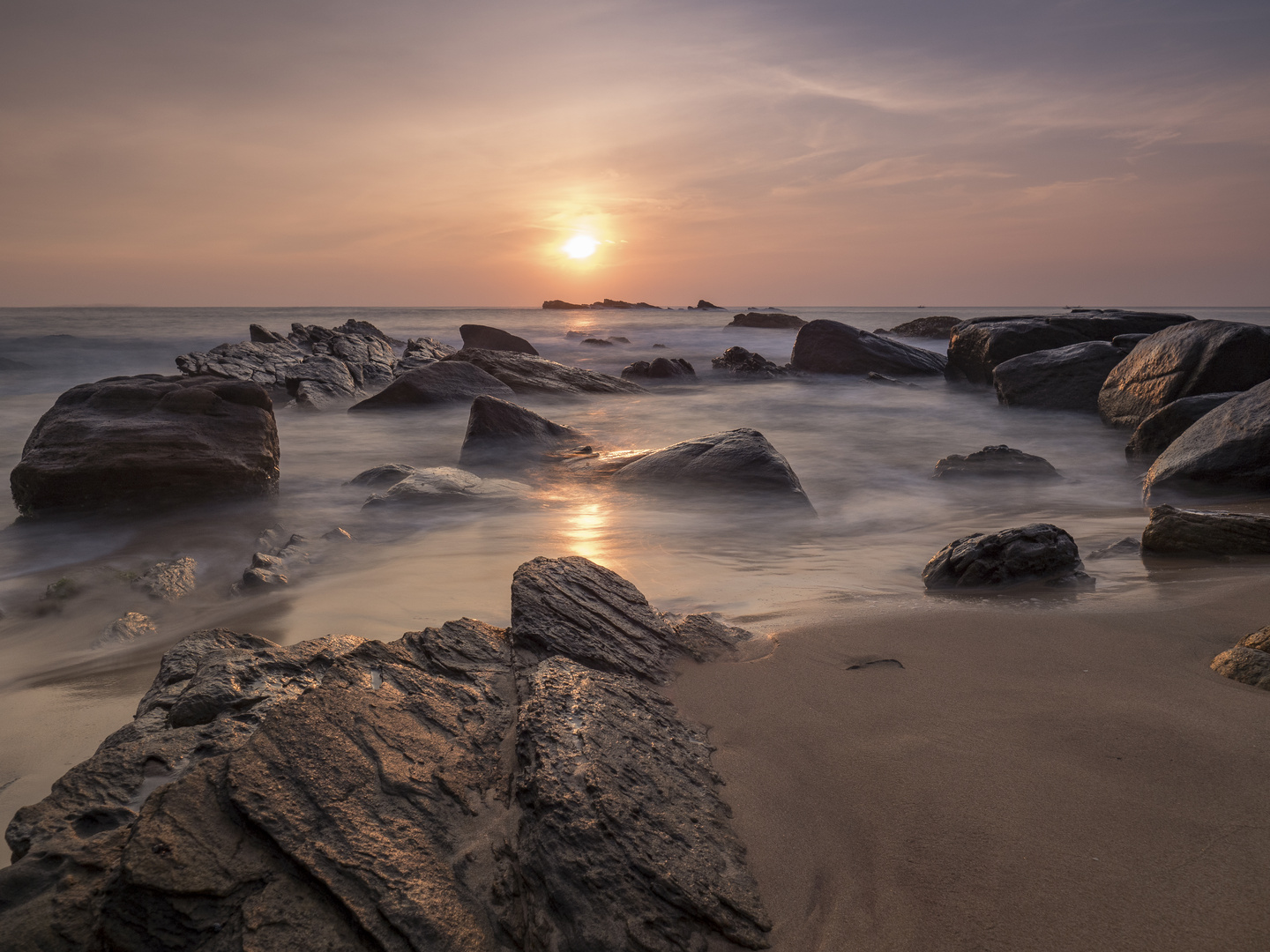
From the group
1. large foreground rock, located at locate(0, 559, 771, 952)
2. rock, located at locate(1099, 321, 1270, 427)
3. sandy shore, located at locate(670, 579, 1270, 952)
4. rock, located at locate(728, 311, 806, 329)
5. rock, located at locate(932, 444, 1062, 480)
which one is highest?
rock, located at locate(728, 311, 806, 329)

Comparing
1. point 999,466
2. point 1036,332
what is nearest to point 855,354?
point 1036,332

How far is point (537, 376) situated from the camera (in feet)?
44.1

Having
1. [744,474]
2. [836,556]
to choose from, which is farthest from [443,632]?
[744,474]

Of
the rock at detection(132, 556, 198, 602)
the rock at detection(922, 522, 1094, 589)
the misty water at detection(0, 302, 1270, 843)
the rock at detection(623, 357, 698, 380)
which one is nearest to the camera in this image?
the misty water at detection(0, 302, 1270, 843)

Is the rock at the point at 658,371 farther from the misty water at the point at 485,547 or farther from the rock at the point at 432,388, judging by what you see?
the misty water at the point at 485,547

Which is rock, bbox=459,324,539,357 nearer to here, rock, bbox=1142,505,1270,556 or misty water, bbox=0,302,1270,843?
misty water, bbox=0,302,1270,843

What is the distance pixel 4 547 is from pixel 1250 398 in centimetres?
886

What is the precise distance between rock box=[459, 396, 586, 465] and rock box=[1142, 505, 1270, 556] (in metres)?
5.56

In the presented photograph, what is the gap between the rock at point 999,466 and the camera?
22.1 feet

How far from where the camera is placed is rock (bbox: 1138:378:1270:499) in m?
5.05

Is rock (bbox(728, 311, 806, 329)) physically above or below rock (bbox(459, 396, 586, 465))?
above

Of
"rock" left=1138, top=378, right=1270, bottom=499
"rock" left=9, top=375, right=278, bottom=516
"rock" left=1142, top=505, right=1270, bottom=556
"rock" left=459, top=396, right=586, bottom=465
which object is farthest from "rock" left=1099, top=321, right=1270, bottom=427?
"rock" left=9, top=375, right=278, bottom=516

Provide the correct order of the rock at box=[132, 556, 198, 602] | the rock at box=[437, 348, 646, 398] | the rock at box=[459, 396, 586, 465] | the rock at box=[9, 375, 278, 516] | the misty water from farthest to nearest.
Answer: the rock at box=[437, 348, 646, 398] < the rock at box=[459, 396, 586, 465] < the rock at box=[9, 375, 278, 516] < the rock at box=[132, 556, 198, 602] < the misty water

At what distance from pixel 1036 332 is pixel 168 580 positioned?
13762 millimetres
